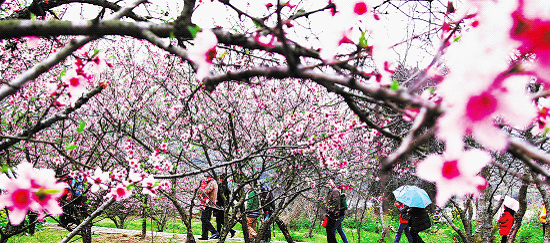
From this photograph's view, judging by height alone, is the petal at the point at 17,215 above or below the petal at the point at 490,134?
below

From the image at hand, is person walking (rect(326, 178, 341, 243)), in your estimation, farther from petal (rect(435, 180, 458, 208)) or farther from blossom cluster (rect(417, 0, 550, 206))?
blossom cluster (rect(417, 0, 550, 206))

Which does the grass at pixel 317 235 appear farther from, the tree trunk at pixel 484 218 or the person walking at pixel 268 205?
the tree trunk at pixel 484 218

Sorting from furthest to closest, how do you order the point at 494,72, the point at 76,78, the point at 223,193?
1. the point at 223,193
2. the point at 76,78
3. the point at 494,72

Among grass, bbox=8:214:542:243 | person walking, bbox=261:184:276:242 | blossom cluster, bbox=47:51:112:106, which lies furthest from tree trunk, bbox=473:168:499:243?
blossom cluster, bbox=47:51:112:106

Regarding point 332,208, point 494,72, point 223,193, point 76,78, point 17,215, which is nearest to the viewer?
point 494,72

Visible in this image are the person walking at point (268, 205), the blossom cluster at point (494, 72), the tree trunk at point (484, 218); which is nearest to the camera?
the blossom cluster at point (494, 72)

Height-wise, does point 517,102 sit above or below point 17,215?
above

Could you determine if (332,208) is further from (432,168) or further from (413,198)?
(432,168)

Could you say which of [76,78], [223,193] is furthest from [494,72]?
[223,193]

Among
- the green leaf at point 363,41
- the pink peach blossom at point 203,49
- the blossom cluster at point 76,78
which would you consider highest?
the blossom cluster at point 76,78

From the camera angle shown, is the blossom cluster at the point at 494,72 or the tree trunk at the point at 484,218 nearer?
the blossom cluster at the point at 494,72

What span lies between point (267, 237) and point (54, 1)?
5604mm

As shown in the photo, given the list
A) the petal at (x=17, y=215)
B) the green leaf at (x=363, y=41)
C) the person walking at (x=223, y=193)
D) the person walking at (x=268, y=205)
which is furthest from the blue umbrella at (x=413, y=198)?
the petal at (x=17, y=215)

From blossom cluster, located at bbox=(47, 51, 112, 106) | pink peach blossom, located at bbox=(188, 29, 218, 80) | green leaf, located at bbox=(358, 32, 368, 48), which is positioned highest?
blossom cluster, located at bbox=(47, 51, 112, 106)
